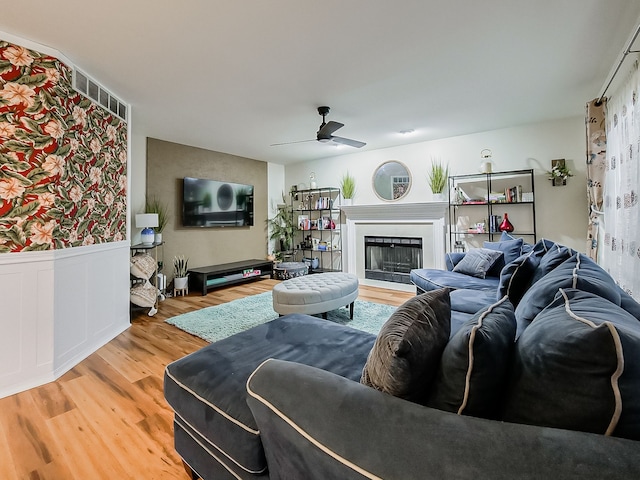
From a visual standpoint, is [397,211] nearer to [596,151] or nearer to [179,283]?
[596,151]

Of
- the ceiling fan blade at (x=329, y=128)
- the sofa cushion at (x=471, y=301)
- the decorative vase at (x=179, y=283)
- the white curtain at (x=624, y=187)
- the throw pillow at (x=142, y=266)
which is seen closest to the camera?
the white curtain at (x=624, y=187)

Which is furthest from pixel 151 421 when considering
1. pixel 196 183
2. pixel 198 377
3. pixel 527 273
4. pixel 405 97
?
pixel 196 183

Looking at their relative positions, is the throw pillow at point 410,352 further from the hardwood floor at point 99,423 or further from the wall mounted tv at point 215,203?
the wall mounted tv at point 215,203

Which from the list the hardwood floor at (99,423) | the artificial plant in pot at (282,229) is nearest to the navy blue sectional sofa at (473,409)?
the hardwood floor at (99,423)

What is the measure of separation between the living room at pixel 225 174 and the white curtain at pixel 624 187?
42 cm

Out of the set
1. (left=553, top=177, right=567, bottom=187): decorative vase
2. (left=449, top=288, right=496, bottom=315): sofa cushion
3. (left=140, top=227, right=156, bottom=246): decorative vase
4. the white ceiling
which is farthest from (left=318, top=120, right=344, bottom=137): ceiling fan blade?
(left=553, top=177, right=567, bottom=187): decorative vase

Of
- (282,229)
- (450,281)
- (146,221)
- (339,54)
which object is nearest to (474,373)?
(339,54)

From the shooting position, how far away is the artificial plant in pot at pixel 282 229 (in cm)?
638

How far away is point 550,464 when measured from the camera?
50 cm

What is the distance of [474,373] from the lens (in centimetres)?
70

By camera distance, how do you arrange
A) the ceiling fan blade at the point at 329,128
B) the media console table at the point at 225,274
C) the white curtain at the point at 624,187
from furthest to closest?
1. the media console table at the point at 225,274
2. the ceiling fan blade at the point at 329,128
3. the white curtain at the point at 624,187

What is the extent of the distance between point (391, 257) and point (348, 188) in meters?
1.48

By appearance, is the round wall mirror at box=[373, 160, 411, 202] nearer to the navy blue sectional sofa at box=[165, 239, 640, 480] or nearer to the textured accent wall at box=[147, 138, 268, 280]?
the textured accent wall at box=[147, 138, 268, 280]

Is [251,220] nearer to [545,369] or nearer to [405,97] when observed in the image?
[405,97]
